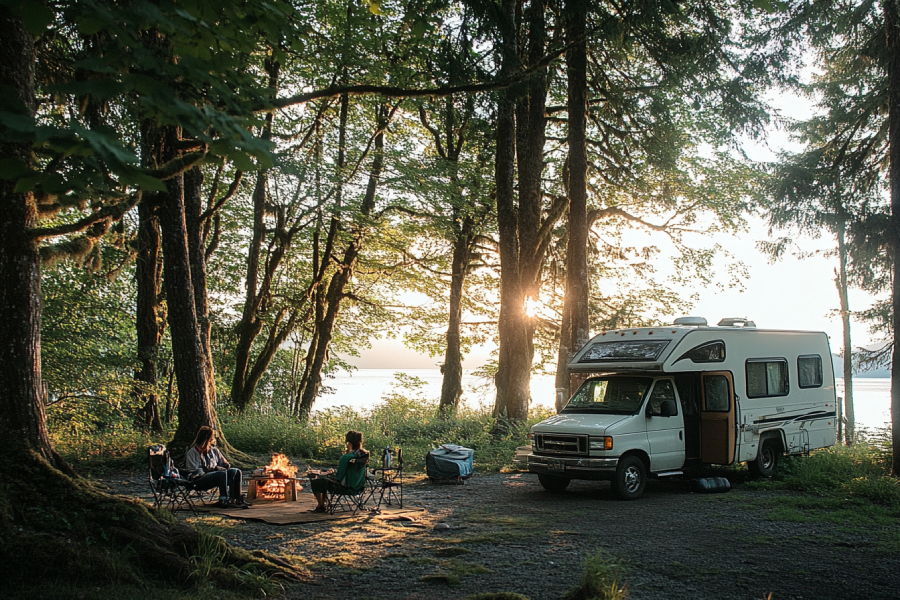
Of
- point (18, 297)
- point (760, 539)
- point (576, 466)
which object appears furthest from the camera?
point (576, 466)

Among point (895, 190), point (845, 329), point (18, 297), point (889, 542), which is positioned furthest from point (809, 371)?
point (845, 329)

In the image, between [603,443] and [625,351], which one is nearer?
[603,443]

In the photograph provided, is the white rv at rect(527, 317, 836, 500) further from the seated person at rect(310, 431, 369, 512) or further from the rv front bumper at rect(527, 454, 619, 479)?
the seated person at rect(310, 431, 369, 512)

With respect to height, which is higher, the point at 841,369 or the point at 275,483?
the point at 841,369

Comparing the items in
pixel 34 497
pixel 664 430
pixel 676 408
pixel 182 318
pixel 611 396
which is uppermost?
pixel 182 318

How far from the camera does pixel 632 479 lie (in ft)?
36.1

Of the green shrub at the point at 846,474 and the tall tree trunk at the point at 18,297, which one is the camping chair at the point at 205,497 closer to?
the tall tree trunk at the point at 18,297

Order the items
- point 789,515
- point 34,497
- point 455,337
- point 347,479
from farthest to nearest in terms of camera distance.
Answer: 1. point 455,337
2. point 347,479
3. point 789,515
4. point 34,497

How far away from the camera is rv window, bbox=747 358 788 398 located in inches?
491

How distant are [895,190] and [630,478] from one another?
711 centimetres

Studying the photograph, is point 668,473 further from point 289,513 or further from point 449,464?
point 289,513

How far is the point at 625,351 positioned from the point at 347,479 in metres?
5.33

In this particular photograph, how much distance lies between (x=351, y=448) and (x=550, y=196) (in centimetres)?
1552

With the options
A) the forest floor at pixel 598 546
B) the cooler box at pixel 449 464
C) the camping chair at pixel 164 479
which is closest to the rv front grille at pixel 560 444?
the forest floor at pixel 598 546
